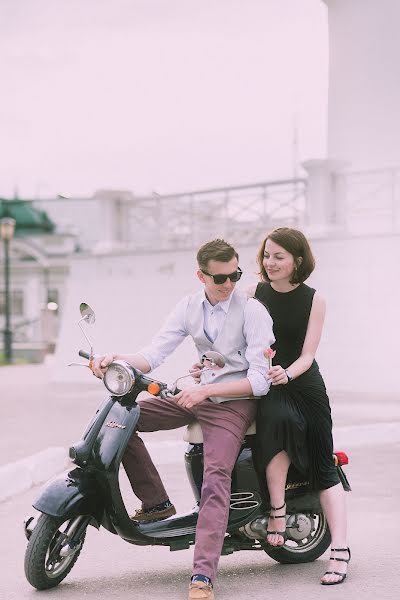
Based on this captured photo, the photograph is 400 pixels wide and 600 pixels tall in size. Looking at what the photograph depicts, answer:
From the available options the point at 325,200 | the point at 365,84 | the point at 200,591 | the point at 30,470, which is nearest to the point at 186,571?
the point at 200,591

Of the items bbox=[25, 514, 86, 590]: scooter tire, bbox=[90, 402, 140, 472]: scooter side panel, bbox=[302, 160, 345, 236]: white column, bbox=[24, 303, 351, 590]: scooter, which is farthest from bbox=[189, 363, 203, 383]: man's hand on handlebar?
bbox=[302, 160, 345, 236]: white column

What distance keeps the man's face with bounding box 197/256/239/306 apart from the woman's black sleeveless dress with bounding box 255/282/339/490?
33cm

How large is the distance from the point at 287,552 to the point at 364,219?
1033 centimetres

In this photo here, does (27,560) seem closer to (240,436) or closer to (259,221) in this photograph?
(240,436)

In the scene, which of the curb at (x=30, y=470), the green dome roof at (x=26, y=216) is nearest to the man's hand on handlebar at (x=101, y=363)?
the curb at (x=30, y=470)

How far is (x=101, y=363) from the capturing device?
4.32 m

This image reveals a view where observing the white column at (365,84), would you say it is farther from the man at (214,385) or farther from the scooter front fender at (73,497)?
the scooter front fender at (73,497)

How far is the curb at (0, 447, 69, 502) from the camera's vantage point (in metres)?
7.11

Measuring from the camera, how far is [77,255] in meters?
18.1

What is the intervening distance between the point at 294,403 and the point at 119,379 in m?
0.83

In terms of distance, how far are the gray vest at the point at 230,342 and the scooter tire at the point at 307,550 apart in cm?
84

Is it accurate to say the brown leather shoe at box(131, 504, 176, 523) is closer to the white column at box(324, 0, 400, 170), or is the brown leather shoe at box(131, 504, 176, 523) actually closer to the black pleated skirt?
the black pleated skirt

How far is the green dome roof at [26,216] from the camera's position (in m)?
73.7

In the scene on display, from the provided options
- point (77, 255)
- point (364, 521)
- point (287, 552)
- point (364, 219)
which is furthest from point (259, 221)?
point (287, 552)
